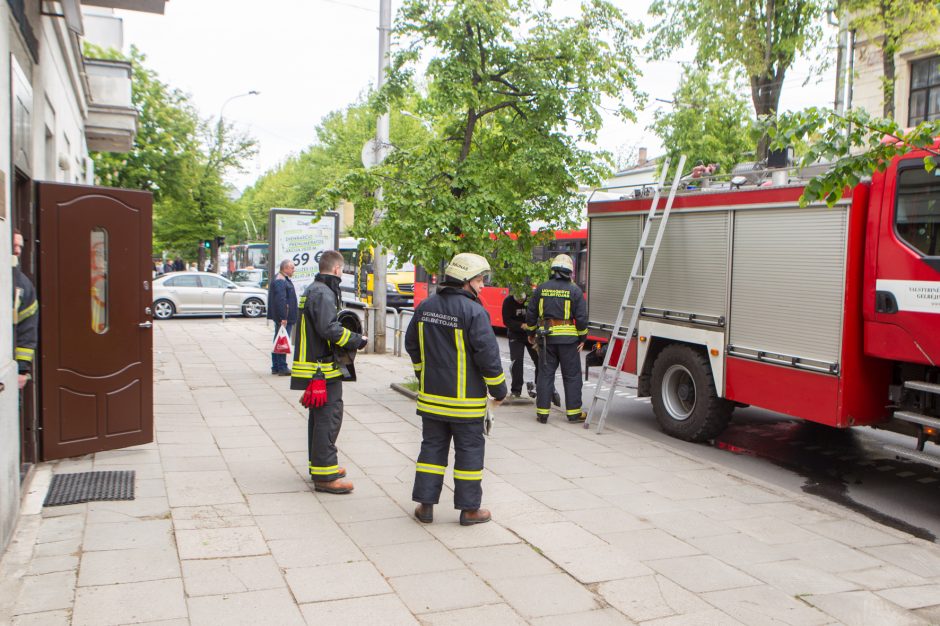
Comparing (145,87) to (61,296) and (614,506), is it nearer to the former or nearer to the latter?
(61,296)

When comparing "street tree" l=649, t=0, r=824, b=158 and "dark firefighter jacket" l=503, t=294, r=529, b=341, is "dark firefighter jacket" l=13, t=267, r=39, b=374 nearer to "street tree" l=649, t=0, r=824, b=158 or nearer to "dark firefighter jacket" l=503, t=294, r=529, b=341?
"dark firefighter jacket" l=503, t=294, r=529, b=341

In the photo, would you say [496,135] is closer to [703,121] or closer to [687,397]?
[687,397]

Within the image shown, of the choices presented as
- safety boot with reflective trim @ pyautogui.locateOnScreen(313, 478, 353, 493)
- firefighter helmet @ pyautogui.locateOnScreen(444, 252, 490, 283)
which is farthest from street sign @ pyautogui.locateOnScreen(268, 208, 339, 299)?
firefighter helmet @ pyautogui.locateOnScreen(444, 252, 490, 283)

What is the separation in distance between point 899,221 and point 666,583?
382 centimetres

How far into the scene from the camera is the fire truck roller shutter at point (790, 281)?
22.8ft

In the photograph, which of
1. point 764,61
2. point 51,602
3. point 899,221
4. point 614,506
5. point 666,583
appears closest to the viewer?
point 51,602

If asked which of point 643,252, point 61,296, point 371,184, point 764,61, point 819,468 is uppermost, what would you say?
point 764,61

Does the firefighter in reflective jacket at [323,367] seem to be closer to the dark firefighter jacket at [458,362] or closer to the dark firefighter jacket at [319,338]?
the dark firefighter jacket at [319,338]

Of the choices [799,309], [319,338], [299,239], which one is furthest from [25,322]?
[299,239]

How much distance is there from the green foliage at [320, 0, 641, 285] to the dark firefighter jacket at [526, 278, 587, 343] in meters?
0.99

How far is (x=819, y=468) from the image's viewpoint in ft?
25.6

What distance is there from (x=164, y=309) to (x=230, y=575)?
20385 millimetres

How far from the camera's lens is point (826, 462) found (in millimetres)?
8047

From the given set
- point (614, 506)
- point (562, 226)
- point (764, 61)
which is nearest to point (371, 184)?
point (562, 226)
